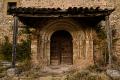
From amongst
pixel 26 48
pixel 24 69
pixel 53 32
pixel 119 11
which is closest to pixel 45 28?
pixel 53 32

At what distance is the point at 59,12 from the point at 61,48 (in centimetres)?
347

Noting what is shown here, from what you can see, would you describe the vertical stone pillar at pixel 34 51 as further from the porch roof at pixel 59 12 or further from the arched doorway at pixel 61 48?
the porch roof at pixel 59 12

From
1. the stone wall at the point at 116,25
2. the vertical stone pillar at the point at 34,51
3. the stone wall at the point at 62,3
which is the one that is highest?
the stone wall at the point at 62,3

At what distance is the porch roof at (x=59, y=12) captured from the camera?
38.3 feet

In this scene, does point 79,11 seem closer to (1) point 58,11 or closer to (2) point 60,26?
(1) point 58,11

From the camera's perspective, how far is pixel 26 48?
14742 mm

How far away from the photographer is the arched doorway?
14719 millimetres

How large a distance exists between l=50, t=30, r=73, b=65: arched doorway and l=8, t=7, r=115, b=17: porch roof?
10.1 ft

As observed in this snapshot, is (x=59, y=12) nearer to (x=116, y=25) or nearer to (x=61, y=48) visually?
(x=61, y=48)

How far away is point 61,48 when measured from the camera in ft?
48.8

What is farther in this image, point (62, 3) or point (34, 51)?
point (62, 3)

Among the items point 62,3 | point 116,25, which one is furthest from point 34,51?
point 116,25

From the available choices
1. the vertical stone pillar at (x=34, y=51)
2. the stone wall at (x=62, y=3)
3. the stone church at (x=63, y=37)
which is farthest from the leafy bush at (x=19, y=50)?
the stone wall at (x=62, y=3)

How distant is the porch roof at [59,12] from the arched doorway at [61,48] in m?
3.07
